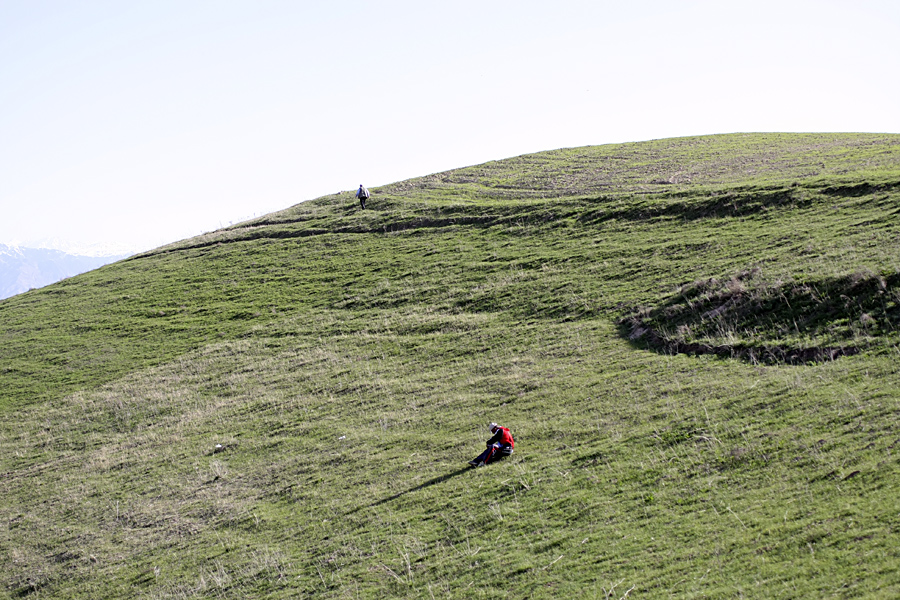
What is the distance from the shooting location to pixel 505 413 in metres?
22.7

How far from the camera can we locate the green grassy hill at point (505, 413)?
1337 centimetres

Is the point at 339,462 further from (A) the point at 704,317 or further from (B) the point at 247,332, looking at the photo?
(B) the point at 247,332

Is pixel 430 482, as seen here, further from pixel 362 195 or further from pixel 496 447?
pixel 362 195

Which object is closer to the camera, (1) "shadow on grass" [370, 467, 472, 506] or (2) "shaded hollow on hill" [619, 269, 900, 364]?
(1) "shadow on grass" [370, 467, 472, 506]

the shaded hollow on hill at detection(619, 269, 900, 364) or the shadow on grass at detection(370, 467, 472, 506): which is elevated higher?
the shaded hollow on hill at detection(619, 269, 900, 364)

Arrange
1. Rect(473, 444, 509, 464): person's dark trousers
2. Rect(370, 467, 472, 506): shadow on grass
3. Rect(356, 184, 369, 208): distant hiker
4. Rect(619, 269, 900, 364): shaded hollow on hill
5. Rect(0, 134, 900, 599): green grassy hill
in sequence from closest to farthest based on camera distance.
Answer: Rect(0, 134, 900, 599): green grassy hill
Rect(370, 467, 472, 506): shadow on grass
Rect(473, 444, 509, 464): person's dark trousers
Rect(619, 269, 900, 364): shaded hollow on hill
Rect(356, 184, 369, 208): distant hiker

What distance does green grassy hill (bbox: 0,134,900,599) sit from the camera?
13367mm

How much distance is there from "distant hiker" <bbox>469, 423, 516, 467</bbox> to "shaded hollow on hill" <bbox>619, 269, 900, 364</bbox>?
8.27 metres

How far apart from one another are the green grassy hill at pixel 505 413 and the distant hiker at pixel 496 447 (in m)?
0.60

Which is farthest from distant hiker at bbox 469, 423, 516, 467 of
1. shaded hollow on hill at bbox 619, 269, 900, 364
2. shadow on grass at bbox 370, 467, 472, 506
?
shaded hollow on hill at bbox 619, 269, 900, 364

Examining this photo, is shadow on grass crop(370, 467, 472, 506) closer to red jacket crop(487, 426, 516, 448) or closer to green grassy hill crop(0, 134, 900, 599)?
green grassy hill crop(0, 134, 900, 599)

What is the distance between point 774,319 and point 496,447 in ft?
37.3

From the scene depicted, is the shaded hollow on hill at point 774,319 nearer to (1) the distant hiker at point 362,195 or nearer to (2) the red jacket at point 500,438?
(2) the red jacket at point 500,438

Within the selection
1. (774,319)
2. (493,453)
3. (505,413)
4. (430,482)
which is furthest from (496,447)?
(774,319)
